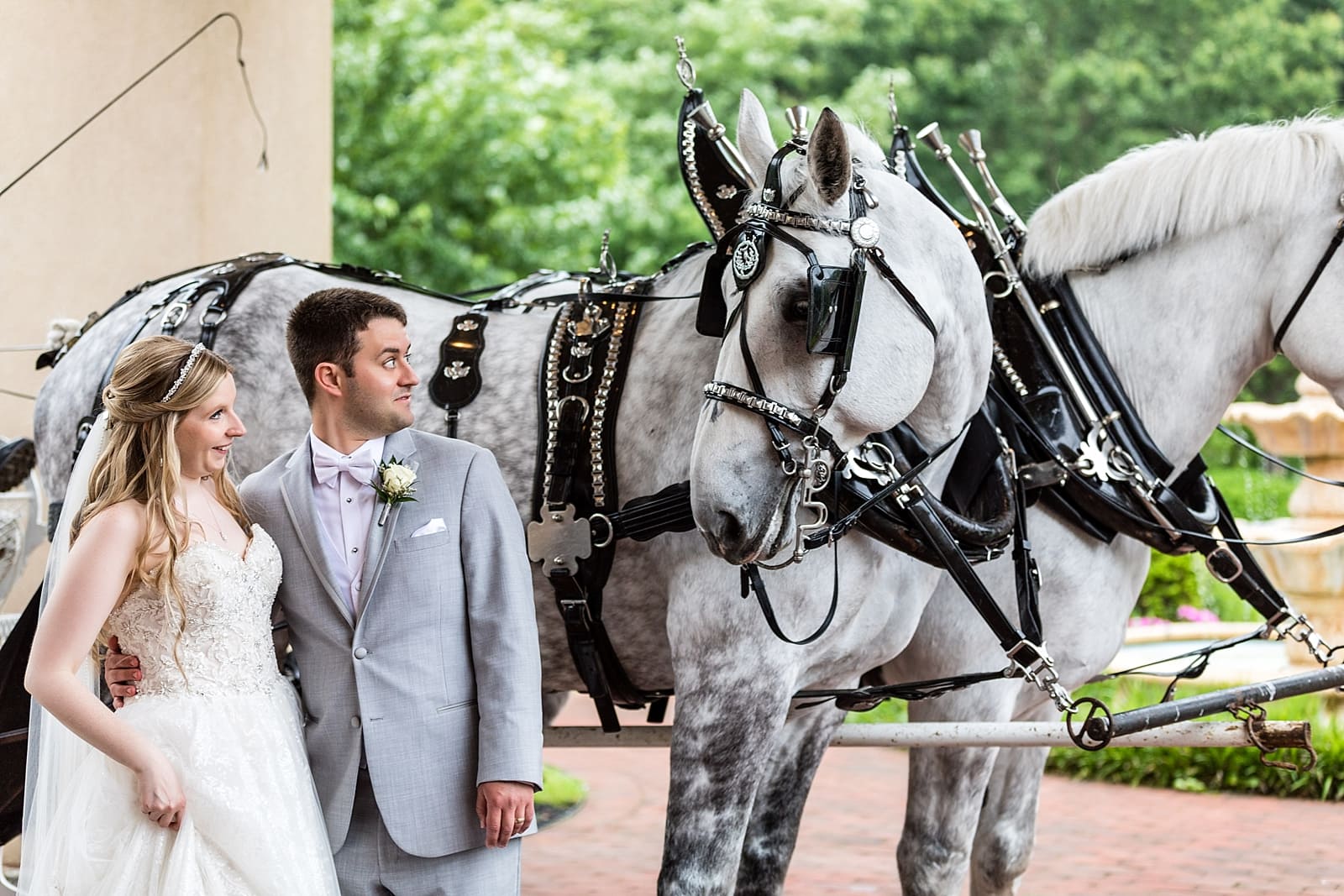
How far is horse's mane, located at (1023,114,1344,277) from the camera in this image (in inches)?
135

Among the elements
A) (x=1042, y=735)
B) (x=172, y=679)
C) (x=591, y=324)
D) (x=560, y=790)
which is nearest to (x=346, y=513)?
(x=172, y=679)

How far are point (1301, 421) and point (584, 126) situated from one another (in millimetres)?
10012

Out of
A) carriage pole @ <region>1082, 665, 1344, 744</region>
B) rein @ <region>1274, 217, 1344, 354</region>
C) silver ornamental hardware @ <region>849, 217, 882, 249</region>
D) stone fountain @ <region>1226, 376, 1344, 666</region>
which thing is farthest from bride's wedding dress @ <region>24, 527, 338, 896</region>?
stone fountain @ <region>1226, 376, 1344, 666</region>

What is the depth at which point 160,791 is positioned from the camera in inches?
91.8

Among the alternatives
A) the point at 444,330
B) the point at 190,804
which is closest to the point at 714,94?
the point at 444,330

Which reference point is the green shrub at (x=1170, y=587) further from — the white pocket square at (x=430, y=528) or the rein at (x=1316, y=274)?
the white pocket square at (x=430, y=528)

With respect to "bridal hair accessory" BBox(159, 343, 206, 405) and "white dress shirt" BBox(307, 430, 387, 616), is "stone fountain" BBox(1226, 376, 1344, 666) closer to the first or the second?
"white dress shirt" BBox(307, 430, 387, 616)

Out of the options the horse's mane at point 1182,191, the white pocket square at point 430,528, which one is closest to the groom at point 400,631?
the white pocket square at point 430,528

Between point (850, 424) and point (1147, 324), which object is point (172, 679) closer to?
point (850, 424)

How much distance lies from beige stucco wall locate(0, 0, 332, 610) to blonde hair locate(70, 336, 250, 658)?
8.72 ft

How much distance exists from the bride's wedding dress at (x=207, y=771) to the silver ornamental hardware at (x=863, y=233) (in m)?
1.25

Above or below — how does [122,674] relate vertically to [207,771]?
above

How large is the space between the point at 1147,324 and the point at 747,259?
139cm

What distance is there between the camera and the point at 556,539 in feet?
10.3
